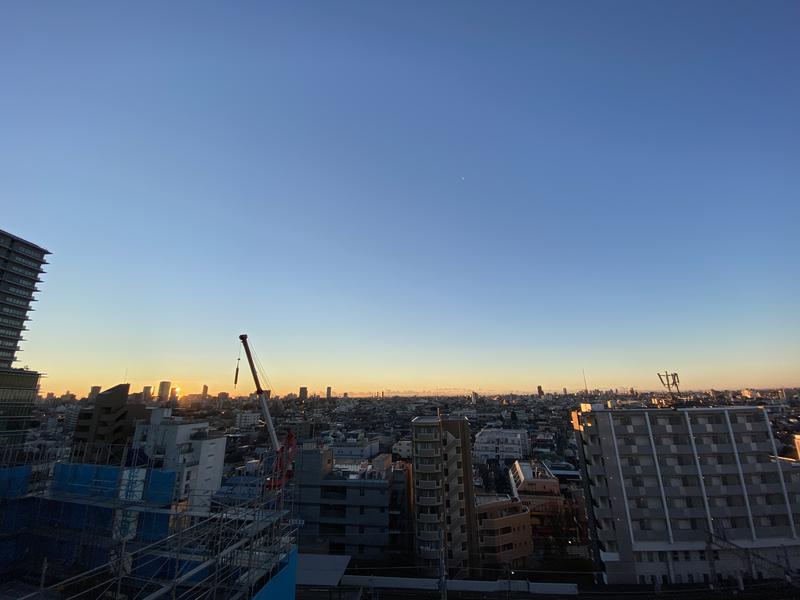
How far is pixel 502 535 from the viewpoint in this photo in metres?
26.3

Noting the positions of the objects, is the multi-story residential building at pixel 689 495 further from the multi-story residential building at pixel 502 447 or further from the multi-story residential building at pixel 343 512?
the multi-story residential building at pixel 502 447

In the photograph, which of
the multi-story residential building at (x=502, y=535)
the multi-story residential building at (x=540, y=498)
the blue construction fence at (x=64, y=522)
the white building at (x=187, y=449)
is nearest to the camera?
the blue construction fence at (x=64, y=522)

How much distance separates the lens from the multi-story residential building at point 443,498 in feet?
76.9

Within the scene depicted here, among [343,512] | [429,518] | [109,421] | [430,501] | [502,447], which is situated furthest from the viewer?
[502,447]

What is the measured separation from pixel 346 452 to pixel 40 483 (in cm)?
3574

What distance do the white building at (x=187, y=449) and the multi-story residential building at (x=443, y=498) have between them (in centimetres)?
1946

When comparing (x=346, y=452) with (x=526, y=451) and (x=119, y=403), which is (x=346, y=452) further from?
(x=526, y=451)

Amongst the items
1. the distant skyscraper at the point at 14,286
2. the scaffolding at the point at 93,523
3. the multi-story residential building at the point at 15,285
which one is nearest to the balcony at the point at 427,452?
the scaffolding at the point at 93,523

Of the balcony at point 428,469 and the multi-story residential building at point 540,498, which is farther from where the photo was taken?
the multi-story residential building at point 540,498

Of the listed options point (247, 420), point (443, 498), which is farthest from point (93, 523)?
point (247, 420)

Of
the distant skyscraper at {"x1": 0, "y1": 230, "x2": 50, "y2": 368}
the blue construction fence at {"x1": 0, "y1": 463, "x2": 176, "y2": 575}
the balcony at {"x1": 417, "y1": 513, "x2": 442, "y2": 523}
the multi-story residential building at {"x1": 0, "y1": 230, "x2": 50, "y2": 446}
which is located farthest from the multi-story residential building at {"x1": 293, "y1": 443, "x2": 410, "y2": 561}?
the distant skyscraper at {"x1": 0, "y1": 230, "x2": 50, "y2": 368}

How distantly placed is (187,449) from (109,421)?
13479mm

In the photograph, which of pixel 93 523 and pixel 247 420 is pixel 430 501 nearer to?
pixel 93 523

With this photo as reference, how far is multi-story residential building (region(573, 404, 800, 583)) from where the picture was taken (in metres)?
21.8
